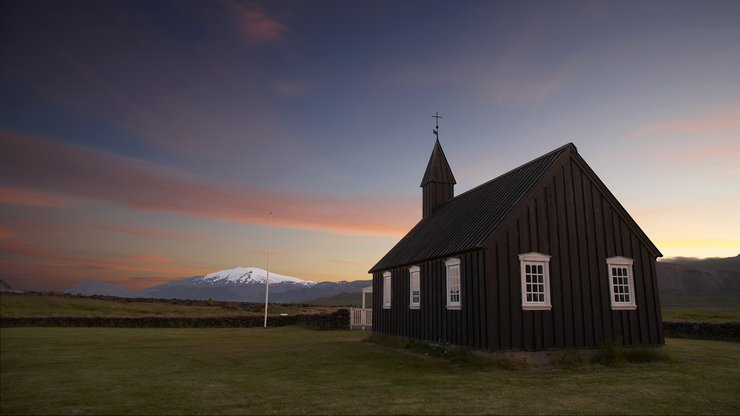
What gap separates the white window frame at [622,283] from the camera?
17.9 meters

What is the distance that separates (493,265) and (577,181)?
5.48 meters

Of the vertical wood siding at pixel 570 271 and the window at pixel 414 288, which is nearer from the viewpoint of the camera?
the vertical wood siding at pixel 570 271

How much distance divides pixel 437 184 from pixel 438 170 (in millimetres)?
926

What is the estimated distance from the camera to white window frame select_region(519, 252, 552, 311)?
53.7 feet

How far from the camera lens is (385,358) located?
18406 millimetres

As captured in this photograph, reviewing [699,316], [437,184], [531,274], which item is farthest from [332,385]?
[699,316]

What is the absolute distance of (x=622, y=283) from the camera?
1839cm

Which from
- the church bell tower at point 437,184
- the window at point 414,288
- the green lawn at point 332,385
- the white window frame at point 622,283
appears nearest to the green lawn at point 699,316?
the church bell tower at point 437,184

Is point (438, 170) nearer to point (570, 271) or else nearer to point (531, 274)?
point (570, 271)

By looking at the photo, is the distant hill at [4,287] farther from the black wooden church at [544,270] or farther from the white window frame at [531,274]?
the white window frame at [531,274]

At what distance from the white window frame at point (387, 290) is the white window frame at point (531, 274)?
10207 millimetres

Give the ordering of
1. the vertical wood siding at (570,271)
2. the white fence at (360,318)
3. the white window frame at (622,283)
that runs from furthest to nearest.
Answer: the white fence at (360,318) < the white window frame at (622,283) < the vertical wood siding at (570,271)

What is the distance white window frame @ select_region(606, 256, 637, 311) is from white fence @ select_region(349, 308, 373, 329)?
22183 mm

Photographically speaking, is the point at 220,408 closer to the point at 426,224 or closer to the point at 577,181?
the point at 577,181
